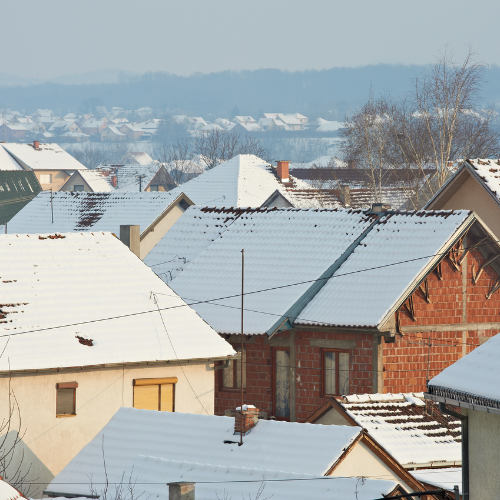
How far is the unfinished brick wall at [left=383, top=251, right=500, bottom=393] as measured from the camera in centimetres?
2389

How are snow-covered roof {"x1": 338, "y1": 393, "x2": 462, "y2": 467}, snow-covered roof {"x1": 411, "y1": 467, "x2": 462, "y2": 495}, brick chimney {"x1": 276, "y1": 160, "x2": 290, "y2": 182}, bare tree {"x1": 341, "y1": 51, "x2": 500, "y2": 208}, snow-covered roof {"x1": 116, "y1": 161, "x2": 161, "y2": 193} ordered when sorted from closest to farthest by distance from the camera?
snow-covered roof {"x1": 411, "y1": 467, "x2": 462, "y2": 495}, snow-covered roof {"x1": 338, "y1": 393, "x2": 462, "y2": 467}, bare tree {"x1": 341, "y1": 51, "x2": 500, "y2": 208}, brick chimney {"x1": 276, "y1": 160, "x2": 290, "y2": 182}, snow-covered roof {"x1": 116, "y1": 161, "x2": 161, "y2": 193}

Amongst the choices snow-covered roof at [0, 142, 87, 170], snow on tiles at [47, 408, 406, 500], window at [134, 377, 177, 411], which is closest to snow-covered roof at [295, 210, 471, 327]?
window at [134, 377, 177, 411]

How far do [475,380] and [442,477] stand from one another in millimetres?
5703

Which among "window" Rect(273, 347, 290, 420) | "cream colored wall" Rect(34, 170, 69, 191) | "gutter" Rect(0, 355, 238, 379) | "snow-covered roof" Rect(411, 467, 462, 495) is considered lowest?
"cream colored wall" Rect(34, 170, 69, 191)

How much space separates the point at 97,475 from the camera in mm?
16656

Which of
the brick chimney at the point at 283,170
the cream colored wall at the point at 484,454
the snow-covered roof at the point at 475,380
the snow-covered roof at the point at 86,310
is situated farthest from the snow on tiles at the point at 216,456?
the brick chimney at the point at 283,170

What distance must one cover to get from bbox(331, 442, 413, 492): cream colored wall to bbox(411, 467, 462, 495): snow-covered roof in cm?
52

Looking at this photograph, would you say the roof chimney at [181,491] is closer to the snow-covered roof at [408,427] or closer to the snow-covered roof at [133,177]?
the snow-covered roof at [408,427]

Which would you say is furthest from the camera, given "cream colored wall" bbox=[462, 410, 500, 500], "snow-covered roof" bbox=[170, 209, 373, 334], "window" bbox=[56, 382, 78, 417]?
"snow-covered roof" bbox=[170, 209, 373, 334]

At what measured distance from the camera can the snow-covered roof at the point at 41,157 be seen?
11094 cm

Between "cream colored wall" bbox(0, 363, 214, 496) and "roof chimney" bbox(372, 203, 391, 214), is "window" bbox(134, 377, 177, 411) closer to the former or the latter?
"cream colored wall" bbox(0, 363, 214, 496)

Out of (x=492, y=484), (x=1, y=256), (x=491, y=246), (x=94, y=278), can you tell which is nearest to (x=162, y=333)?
(x=94, y=278)

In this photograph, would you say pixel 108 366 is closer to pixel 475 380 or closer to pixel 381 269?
pixel 381 269

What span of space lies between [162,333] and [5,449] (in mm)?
4398
